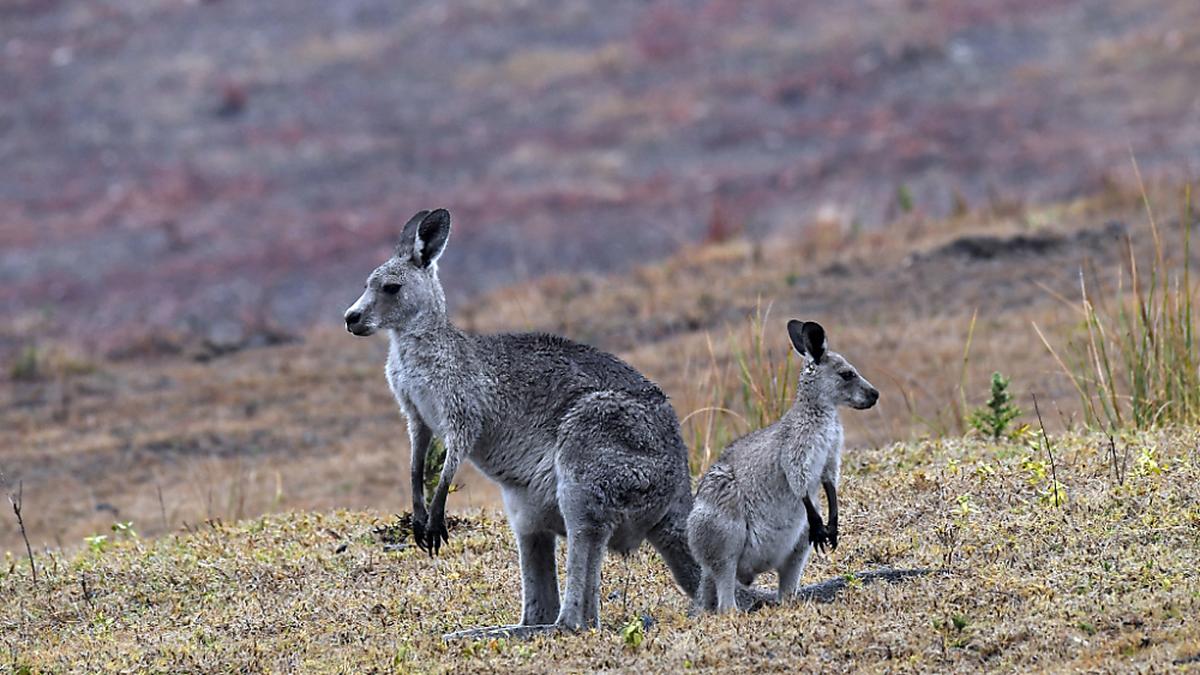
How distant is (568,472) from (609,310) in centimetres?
1207

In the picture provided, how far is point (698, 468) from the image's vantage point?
11320 millimetres

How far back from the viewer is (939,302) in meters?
18.0

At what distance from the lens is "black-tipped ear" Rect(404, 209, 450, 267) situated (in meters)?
8.38

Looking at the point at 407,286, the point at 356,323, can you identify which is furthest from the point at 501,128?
the point at 356,323

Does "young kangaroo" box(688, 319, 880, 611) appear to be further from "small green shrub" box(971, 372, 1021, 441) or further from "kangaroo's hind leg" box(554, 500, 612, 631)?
"small green shrub" box(971, 372, 1021, 441)

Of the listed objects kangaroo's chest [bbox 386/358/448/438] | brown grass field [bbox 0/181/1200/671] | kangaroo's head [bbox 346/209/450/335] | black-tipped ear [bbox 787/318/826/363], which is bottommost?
brown grass field [bbox 0/181/1200/671]

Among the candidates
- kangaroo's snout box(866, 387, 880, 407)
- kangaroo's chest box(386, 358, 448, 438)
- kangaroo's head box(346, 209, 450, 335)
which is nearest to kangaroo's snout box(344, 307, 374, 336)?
kangaroo's head box(346, 209, 450, 335)

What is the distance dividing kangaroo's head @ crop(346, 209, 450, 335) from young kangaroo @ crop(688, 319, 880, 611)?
156 cm

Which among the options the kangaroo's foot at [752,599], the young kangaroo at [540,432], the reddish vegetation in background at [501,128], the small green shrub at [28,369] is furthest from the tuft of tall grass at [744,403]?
the reddish vegetation in background at [501,128]

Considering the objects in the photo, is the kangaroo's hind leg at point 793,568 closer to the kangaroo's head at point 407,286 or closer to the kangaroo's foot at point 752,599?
the kangaroo's foot at point 752,599

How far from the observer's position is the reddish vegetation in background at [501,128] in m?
30.5

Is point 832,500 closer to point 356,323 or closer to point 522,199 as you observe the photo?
point 356,323

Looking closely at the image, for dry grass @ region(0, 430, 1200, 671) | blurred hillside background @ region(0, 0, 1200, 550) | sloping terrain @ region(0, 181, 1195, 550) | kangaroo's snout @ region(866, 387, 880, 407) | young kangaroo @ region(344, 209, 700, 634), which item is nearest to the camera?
dry grass @ region(0, 430, 1200, 671)

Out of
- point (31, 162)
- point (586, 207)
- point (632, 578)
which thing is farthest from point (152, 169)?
point (632, 578)
